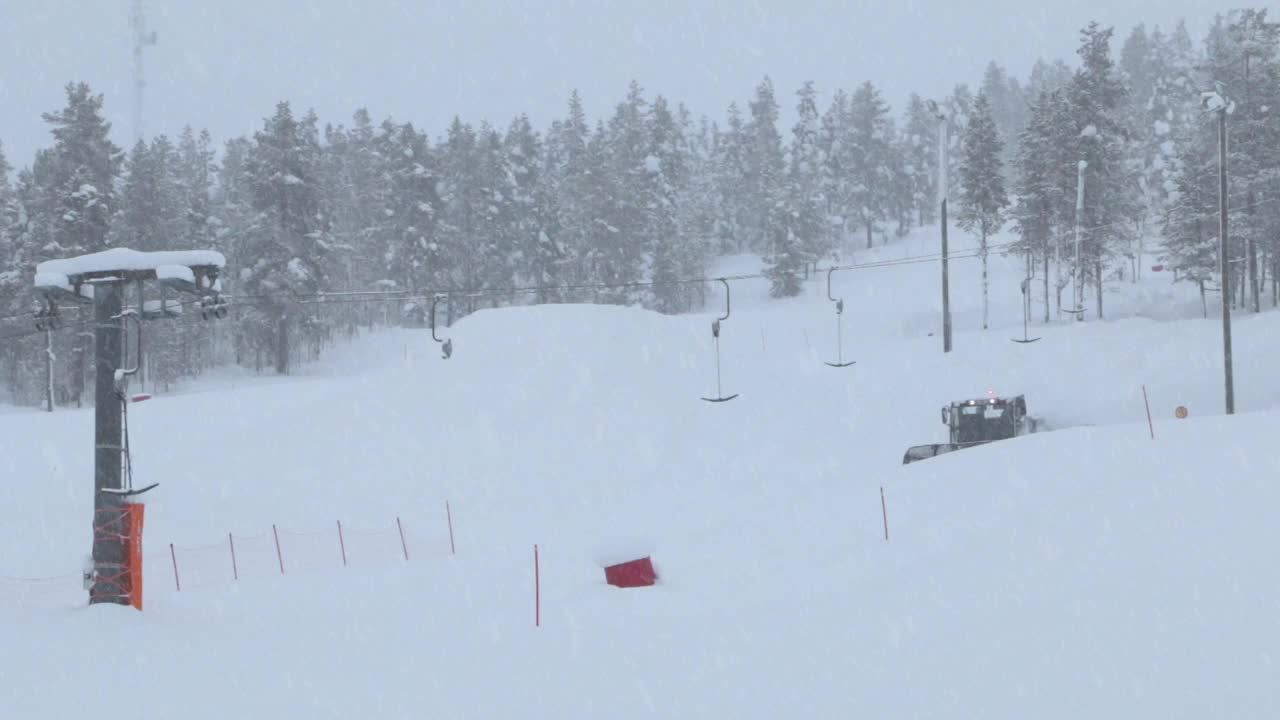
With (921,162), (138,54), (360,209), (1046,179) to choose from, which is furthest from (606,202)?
(138,54)

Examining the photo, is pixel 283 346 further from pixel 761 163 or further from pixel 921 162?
pixel 921 162

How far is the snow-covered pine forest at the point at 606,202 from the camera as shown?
172 feet

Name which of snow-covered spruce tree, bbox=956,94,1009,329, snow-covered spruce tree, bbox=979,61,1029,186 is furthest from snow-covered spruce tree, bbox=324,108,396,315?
snow-covered spruce tree, bbox=979,61,1029,186

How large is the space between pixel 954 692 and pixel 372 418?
1148 inches

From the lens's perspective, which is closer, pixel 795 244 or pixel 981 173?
pixel 981 173

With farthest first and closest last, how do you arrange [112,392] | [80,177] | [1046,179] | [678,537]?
[1046,179], [80,177], [678,537], [112,392]

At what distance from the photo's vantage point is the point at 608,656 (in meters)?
13.2

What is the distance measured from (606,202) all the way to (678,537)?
55.1 metres

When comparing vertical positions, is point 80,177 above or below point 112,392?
above

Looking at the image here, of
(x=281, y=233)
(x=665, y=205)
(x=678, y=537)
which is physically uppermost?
(x=665, y=205)

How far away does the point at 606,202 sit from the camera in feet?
246

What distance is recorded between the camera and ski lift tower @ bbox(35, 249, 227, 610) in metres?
14.1

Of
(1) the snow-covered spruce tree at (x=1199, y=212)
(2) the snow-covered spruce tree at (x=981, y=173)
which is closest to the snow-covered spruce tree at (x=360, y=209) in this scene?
(2) the snow-covered spruce tree at (x=981, y=173)

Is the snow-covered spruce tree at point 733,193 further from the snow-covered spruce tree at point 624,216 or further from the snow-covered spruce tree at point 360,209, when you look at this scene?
the snow-covered spruce tree at point 360,209
